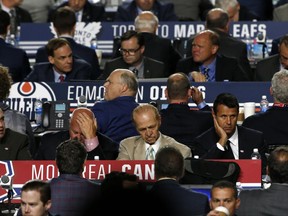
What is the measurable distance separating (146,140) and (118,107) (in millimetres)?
1279

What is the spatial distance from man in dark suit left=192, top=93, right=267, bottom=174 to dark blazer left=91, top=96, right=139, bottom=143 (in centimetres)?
94

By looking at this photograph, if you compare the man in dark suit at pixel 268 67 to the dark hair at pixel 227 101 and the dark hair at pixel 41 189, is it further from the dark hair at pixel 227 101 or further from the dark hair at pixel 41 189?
the dark hair at pixel 41 189

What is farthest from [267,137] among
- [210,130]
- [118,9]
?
[118,9]

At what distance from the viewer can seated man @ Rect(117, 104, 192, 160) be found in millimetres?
14680

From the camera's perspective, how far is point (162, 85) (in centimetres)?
1706

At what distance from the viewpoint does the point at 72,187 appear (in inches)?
512

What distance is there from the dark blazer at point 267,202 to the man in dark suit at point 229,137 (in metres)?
1.81

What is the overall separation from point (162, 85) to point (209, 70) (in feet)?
5.05

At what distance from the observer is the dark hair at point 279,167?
42.9 ft

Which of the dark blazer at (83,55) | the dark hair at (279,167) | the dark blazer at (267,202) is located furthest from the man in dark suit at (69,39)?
the dark blazer at (267,202)

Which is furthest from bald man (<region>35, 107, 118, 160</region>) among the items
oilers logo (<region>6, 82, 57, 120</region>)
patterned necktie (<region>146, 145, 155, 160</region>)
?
oilers logo (<region>6, 82, 57, 120</region>)

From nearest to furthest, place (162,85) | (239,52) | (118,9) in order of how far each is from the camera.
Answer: (162,85)
(239,52)
(118,9)

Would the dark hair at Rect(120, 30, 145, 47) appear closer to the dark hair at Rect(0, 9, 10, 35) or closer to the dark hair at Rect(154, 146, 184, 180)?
the dark hair at Rect(0, 9, 10, 35)

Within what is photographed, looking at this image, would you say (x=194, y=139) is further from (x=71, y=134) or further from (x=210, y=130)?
(x=71, y=134)
